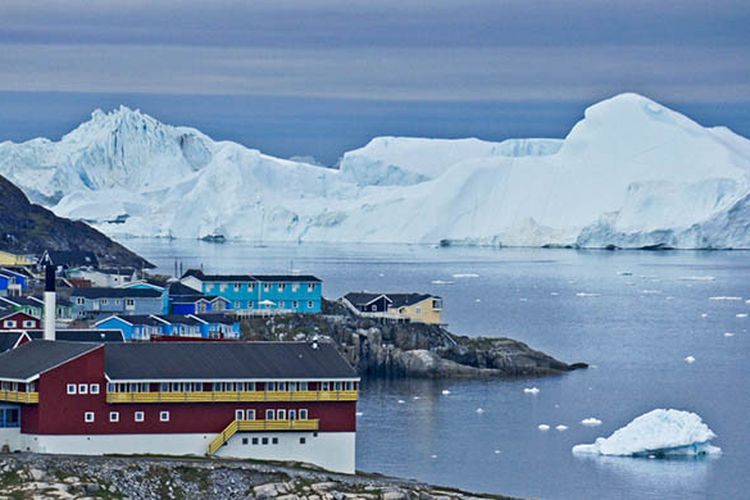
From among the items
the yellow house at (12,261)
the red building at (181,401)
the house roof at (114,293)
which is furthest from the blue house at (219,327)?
the red building at (181,401)

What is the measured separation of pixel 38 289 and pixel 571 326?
23.1m

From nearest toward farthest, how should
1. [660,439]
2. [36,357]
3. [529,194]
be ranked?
[36,357] < [660,439] < [529,194]

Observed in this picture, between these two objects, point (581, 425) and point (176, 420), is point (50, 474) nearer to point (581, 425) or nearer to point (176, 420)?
point (176, 420)

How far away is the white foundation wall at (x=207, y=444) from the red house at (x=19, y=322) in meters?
11.9

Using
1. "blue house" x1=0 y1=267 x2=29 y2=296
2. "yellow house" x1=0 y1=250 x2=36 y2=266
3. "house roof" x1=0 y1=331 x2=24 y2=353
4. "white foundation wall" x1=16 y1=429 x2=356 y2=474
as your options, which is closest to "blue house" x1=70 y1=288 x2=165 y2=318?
"blue house" x1=0 y1=267 x2=29 y2=296

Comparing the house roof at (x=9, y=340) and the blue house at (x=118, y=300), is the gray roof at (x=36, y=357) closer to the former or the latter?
the house roof at (x=9, y=340)

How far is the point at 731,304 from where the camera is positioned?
8469 cm

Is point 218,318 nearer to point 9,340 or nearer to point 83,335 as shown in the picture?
point 83,335

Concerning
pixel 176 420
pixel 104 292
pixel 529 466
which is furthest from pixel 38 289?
pixel 176 420

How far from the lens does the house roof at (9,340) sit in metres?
32.9

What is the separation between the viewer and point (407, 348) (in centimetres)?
5109

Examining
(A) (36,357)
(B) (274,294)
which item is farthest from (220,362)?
(B) (274,294)

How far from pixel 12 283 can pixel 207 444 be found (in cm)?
2614

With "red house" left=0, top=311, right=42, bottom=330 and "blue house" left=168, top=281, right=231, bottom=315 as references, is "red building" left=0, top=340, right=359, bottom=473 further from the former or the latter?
"blue house" left=168, top=281, right=231, bottom=315
